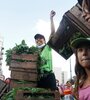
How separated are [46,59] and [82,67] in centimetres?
428

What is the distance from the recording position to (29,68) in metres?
6.87

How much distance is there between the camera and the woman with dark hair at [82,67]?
8.33 ft

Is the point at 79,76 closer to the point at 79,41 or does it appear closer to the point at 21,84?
the point at 79,41

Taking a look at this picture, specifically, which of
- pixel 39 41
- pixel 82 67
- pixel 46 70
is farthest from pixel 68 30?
pixel 82 67

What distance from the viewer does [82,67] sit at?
2688 mm

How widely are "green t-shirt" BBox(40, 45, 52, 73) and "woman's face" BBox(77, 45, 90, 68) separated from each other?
4149mm

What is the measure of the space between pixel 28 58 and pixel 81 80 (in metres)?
4.34

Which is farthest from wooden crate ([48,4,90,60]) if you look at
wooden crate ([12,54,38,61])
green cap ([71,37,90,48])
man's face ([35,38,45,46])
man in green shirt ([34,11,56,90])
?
green cap ([71,37,90,48])

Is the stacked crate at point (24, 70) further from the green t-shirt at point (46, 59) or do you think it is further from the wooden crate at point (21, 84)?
the green t-shirt at point (46, 59)

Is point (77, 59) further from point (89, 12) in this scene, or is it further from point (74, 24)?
point (74, 24)

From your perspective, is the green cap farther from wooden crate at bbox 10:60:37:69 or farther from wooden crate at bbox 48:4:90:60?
wooden crate at bbox 10:60:37:69

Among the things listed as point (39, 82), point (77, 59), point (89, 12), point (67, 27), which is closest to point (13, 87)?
point (39, 82)

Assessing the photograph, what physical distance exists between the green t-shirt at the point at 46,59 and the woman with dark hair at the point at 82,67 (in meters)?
4.10

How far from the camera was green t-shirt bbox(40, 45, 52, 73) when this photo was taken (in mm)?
6830
